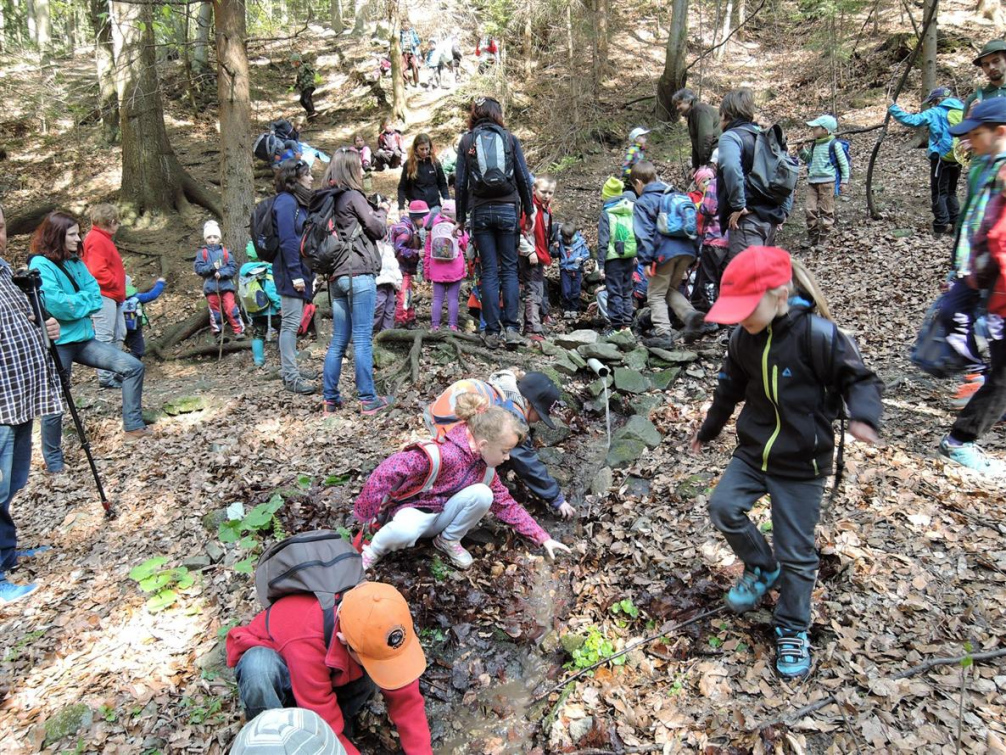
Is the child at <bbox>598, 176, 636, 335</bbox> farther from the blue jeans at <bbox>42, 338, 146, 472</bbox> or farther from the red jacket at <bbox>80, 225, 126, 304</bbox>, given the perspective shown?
the red jacket at <bbox>80, 225, 126, 304</bbox>

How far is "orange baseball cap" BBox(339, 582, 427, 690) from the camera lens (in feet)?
8.30

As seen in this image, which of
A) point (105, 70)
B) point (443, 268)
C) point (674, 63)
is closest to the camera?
point (443, 268)

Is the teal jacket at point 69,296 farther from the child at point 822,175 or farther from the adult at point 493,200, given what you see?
the child at point 822,175

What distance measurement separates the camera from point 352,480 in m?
5.14

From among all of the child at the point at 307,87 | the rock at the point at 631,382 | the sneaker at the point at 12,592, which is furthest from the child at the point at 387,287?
the child at the point at 307,87

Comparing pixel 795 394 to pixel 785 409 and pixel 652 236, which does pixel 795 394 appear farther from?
pixel 652 236

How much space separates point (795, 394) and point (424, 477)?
7.27 ft

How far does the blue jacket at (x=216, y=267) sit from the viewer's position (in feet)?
28.4

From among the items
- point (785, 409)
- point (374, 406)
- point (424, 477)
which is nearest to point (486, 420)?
point (424, 477)

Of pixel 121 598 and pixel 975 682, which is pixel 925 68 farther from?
pixel 121 598

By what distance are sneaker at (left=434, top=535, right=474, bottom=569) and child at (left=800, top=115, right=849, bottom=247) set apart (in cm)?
870

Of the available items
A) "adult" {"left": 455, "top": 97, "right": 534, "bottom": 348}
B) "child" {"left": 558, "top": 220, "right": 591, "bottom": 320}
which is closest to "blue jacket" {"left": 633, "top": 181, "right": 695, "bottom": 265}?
"adult" {"left": 455, "top": 97, "right": 534, "bottom": 348}

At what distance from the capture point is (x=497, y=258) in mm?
7191

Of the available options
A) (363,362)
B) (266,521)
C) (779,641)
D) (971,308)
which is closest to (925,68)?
(971,308)
